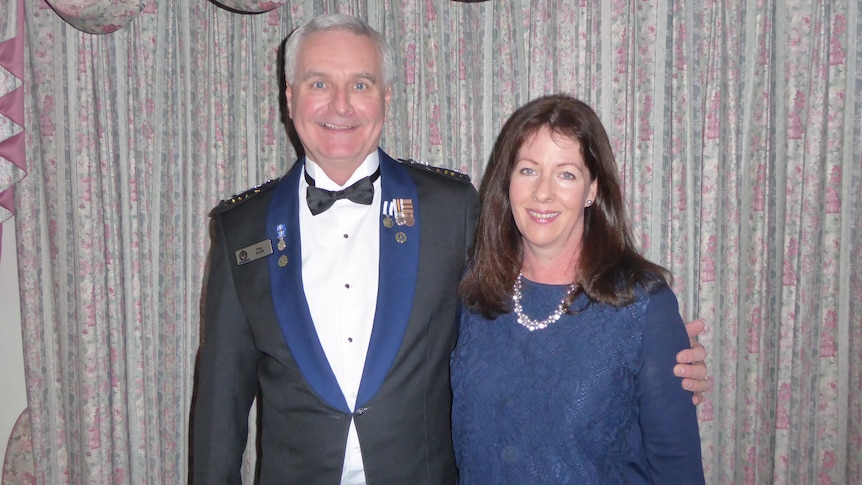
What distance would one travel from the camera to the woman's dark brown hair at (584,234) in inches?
55.2

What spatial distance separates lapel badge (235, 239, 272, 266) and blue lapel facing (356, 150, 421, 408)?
0.29 m

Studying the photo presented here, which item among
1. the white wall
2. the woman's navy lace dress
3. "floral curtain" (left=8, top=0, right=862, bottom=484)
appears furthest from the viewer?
the white wall

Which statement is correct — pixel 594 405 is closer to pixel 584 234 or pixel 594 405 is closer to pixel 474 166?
pixel 584 234

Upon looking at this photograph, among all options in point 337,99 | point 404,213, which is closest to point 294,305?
point 404,213

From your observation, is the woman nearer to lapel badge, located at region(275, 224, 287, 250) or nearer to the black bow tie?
the black bow tie

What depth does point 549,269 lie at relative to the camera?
150 centimetres

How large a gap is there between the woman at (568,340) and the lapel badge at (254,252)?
1.72 feet

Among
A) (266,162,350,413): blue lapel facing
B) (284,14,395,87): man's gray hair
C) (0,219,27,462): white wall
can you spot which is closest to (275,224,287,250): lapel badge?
(266,162,350,413): blue lapel facing

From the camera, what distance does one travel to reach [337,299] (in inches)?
61.7

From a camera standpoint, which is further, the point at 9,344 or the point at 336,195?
the point at 9,344

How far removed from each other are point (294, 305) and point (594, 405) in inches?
29.1

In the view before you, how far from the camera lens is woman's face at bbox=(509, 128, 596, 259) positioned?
1.41 meters

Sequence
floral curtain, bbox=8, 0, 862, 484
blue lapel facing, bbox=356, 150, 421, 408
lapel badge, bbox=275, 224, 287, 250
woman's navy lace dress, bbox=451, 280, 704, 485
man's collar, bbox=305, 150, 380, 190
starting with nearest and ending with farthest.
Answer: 1. woman's navy lace dress, bbox=451, 280, 704, 485
2. blue lapel facing, bbox=356, 150, 421, 408
3. lapel badge, bbox=275, 224, 287, 250
4. man's collar, bbox=305, 150, 380, 190
5. floral curtain, bbox=8, 0, 862, 484

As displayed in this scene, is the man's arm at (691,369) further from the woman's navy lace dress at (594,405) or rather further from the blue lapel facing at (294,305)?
the blue lapel facing at (294,305)
